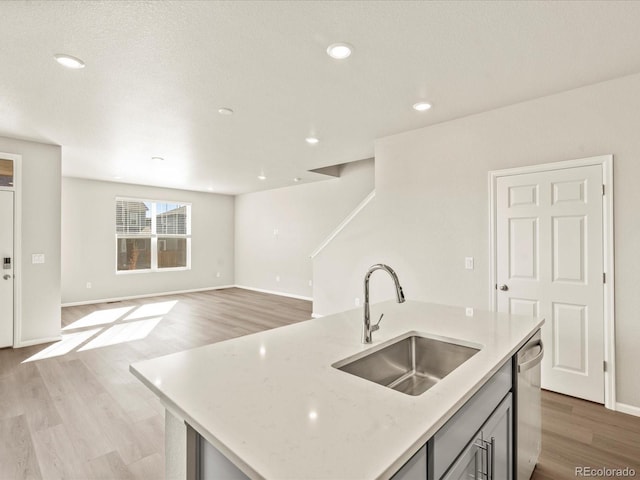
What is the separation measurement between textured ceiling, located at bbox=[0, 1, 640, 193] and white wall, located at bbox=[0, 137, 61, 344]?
31cm

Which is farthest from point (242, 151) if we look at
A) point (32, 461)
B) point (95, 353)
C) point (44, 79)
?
point (32, 461)

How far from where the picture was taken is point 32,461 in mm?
2055

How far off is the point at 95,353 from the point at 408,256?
154 inches

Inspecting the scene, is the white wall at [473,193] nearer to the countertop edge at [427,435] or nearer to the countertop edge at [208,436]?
the countertop edge at [427,435]

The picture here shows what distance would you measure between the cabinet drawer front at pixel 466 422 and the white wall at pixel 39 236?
515cm

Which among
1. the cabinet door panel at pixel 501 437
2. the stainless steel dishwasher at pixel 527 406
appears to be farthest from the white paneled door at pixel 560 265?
the cabinet door panel at pixel 501 437

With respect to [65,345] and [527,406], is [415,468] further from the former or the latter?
[65,345]

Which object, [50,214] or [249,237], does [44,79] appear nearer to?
[50,214]

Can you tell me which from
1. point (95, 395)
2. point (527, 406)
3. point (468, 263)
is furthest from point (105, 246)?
point (527, 406)

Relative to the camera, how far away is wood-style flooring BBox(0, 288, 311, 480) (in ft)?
6.77

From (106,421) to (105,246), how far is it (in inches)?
222

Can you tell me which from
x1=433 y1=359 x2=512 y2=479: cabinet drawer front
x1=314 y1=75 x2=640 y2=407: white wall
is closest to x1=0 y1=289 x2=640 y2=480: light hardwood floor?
x1=314 y1=75 x2=640 y2=407: white wall

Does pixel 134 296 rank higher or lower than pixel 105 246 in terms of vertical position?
lower

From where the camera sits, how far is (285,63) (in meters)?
2.42
